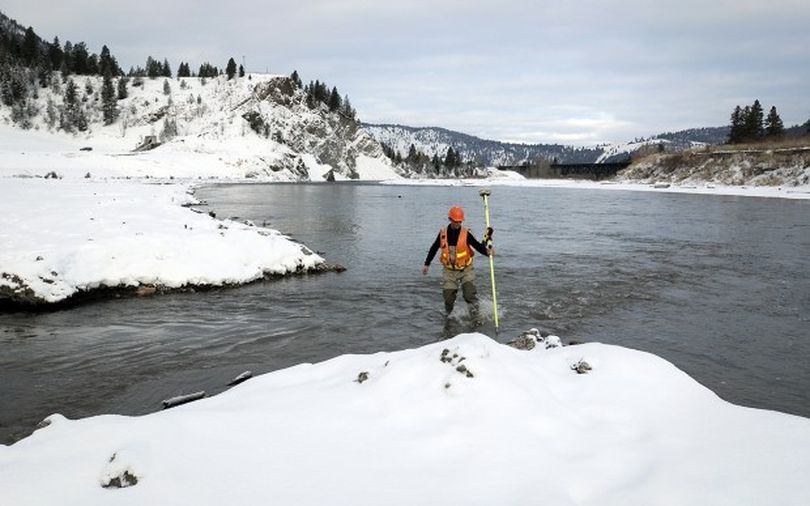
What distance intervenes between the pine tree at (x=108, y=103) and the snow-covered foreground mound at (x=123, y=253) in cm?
12635

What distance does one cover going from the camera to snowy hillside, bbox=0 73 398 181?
105 m

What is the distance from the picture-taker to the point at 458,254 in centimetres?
1066

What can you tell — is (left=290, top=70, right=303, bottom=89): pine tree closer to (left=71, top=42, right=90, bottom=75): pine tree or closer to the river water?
(left=71, top=42, right=90, bottom=75): pine tree

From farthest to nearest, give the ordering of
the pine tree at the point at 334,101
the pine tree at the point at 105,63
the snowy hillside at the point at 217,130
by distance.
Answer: the pine tree at the point at 334,101 < the pine tree at the point at 105,63 < the snowy hillside at the point at 217,130

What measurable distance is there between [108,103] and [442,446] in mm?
Result: 147979

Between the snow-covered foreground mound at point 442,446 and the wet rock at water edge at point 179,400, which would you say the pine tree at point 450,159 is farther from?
the snow-covered foreground mound at point 442,446

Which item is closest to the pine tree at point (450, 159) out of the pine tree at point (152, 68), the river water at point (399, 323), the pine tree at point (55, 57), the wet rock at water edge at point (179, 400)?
the pine tree at point (152, 68)

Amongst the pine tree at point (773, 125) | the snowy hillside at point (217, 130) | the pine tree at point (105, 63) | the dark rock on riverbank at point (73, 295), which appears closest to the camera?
the dark rock on riverbank at point (73, 295)

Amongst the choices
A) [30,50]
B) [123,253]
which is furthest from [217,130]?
[123,253]

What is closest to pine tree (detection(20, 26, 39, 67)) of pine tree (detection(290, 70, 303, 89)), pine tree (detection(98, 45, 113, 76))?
pine tree (detection(98, 45, 113, 76))

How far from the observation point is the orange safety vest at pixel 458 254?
10656 mm

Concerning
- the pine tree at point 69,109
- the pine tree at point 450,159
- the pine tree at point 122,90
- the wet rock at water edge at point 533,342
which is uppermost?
the pine tree at point 122,90

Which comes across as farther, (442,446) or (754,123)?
(754,123)

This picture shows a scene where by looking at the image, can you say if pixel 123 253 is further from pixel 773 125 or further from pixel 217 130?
pixel 217 130
